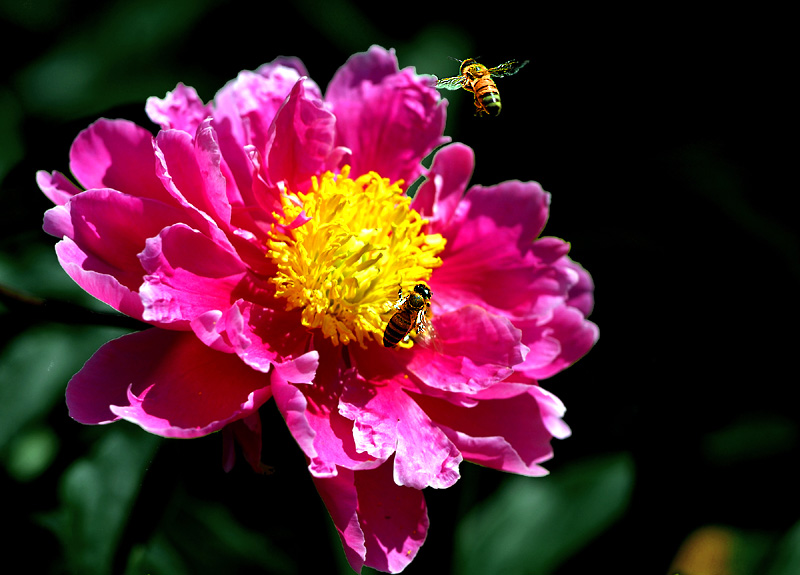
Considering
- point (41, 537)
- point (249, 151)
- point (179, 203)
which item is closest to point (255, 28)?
point (249, 151)

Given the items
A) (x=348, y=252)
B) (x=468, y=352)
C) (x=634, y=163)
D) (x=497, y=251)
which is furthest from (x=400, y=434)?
(x=634, y=163)

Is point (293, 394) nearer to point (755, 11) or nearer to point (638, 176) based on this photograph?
point (638, 176)

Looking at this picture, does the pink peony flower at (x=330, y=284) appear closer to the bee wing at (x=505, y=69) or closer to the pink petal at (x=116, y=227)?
the pink petal at (x=116, y=227)

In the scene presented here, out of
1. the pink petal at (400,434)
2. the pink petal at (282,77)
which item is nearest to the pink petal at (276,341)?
the pink petal at (400,434)

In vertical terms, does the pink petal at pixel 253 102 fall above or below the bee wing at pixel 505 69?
below

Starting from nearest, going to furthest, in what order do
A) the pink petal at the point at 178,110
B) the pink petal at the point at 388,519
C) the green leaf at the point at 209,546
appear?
the pink petal at the point at 388,519, the pink petal at the point at 178,110, the green leaf at the point at 209,546

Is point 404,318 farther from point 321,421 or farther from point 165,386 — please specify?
point 165,386
